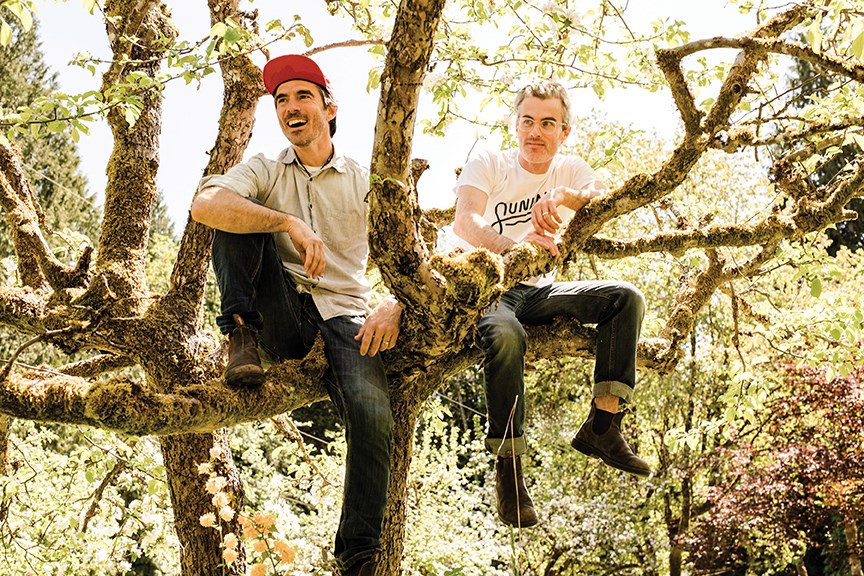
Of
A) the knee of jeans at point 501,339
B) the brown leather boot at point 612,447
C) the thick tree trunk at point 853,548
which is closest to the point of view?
the knee of jeans at point 501,339

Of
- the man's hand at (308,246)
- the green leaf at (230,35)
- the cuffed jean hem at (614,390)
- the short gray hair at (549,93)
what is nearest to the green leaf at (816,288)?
the cuffed jean hem at (614,390)

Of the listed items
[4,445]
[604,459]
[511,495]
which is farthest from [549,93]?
[4,445]

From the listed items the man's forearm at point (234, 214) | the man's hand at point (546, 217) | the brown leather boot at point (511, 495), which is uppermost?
the man's hand at point (546, 217)

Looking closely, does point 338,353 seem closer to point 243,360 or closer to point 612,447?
point 243,360

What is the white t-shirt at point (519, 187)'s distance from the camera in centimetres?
373

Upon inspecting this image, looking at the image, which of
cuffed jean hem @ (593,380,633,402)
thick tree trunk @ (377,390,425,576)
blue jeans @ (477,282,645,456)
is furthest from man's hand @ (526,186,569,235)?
thick tree trunk @ (377,390,425,576)

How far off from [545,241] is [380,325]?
2.58 ft

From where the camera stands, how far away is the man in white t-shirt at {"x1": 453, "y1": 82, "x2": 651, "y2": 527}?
325cm

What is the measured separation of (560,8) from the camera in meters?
4.83

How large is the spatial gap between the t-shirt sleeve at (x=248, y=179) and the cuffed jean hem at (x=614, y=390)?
1.65m

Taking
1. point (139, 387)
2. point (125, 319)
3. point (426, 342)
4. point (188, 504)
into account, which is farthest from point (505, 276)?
point (188, 504)

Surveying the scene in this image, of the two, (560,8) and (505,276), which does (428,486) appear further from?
(505,276)

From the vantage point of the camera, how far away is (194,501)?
4195 mm

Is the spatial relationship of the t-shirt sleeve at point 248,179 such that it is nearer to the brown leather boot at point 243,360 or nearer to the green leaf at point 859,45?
the brown leather boot at point 243,360
